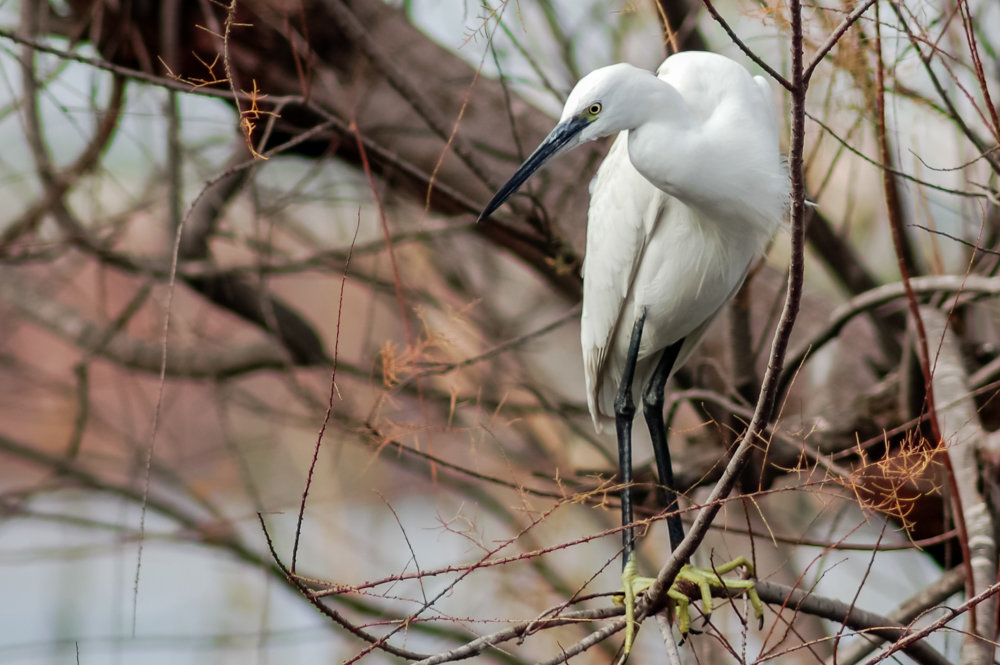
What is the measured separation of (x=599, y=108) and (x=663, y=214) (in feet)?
0.93

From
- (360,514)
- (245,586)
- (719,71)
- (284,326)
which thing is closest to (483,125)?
(284,326)

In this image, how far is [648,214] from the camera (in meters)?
1.28

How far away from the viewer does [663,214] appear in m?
1.28

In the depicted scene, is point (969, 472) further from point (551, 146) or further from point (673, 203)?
point (551, 146)

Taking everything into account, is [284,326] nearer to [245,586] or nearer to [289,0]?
[289,0]

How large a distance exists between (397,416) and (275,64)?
3.11ft

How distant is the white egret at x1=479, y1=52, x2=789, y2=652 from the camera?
103cm

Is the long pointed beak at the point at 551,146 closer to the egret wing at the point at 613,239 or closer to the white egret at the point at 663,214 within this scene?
the white egret at the point at 663,214

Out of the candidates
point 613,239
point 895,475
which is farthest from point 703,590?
point 613,239

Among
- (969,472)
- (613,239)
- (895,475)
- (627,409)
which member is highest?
(613,239)

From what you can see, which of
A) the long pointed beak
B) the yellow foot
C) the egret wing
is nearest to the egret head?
the long pointed beak

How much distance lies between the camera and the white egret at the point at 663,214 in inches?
40.6

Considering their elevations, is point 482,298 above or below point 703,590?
above

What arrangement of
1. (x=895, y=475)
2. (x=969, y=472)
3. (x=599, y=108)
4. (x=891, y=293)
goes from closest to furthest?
(x=895, y=475)
(x=599, y=108)
(x=969, y=472)
(x=891, y=293)
